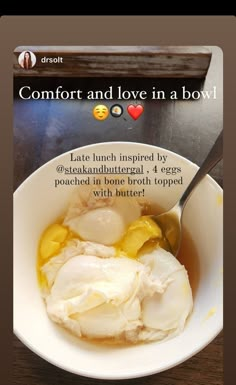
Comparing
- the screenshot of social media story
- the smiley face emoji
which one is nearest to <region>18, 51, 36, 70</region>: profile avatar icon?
the screenshot of social media story

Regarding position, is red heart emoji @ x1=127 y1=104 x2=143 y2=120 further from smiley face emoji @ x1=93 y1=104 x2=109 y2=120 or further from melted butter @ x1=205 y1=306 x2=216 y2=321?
melted butter @ x1=205 y1=306 x2=216 y2=321

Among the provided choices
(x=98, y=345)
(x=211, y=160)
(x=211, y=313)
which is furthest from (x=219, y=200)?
(x=98, y=345)

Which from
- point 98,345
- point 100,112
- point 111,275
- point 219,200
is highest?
point 100,112

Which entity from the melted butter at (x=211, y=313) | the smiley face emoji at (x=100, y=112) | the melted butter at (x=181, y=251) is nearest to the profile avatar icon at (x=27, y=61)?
the smiley face emoji at (x=100, y=112)

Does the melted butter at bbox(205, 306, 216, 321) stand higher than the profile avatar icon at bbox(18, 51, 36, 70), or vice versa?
the profile avatar icon at bbox(18, 51, 36, 70)

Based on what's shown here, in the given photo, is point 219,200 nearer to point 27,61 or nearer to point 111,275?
point 111,275

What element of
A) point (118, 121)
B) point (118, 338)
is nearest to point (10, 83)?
point (118, 121)

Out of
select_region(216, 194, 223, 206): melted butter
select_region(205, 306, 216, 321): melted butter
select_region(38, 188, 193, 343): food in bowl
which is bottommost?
select_region(205, 306, 216, 321): melted butter
